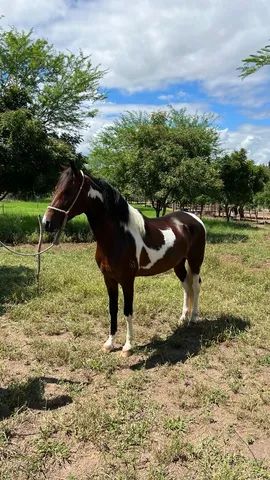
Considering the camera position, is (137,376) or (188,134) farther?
(188,134)

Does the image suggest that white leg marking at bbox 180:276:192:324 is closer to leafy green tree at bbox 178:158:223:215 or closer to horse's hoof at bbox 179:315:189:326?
horse's hoof at bbox 179:315:189:326

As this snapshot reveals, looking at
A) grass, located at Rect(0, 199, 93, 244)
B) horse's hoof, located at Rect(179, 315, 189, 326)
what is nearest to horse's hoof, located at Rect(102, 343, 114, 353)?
horse's hoof, located at Rect(179, 315, 189, 326)

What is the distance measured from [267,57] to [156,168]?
16.1 metres

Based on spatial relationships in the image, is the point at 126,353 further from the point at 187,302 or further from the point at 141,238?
the point at 187,302

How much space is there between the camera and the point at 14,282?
8.10 metres

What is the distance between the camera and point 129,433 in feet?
10.7

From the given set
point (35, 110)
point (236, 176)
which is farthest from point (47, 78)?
point (236, 176)

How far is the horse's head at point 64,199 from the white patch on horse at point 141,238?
738 mm

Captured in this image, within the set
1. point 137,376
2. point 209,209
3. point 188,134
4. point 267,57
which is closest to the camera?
point 267,57

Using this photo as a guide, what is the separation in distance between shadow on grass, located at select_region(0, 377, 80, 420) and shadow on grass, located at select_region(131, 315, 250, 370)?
3.34ft

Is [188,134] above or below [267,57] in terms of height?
above

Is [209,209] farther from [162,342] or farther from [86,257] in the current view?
[162,342]

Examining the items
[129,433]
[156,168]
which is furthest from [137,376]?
[156,168]

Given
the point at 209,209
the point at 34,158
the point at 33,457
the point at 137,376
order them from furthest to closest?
1. the point at 209,209
2. the point at 34,158
3. the point at 137,376
4. the point at 33,457
